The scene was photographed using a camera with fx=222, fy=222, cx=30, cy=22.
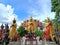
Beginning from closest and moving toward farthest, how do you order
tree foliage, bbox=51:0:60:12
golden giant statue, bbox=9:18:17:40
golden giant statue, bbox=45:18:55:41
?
1. golden giant statue, bbox=45:18:55:41
2. golden giant statue, bbox=9:18:17:40
3. tree foliage, bbox=51:0:60:12

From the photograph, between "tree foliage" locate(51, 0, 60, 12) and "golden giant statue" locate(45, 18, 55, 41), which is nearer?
"golden giant statue" locate(45, 18, 55, 41)

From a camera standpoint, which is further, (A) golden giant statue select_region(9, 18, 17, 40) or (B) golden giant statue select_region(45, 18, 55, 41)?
(A) golden giant statue select_region(9, 18, 17, 40)

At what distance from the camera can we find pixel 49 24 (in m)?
19.1

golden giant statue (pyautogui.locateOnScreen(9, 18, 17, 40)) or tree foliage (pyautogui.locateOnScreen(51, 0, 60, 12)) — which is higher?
tree foliage (pyautogui.locateOnScreen(51, 0, 60, 12))

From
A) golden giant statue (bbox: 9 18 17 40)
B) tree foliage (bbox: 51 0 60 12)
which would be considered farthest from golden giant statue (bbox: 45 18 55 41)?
tree foliage (bbox: 51 0 60 12)

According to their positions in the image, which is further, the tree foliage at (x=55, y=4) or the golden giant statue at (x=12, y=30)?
the tree foliage at (x=55, y=4)

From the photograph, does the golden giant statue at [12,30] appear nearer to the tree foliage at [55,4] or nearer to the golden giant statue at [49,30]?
the golden giant statue at [49,30]

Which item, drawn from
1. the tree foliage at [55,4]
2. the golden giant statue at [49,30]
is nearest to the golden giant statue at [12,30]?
the golden giant statue at [49,30]

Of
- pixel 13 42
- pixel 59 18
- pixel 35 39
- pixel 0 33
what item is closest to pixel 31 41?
pixel 35 39

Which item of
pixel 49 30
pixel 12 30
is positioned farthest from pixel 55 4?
pixel 12 30

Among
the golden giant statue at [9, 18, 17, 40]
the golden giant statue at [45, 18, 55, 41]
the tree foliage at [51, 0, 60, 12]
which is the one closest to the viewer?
the golden giant statue at [45, 18, 55, 41]

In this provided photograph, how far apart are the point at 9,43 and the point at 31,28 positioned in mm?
2263

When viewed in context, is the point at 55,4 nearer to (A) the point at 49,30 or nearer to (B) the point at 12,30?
(A) the point at 49,30

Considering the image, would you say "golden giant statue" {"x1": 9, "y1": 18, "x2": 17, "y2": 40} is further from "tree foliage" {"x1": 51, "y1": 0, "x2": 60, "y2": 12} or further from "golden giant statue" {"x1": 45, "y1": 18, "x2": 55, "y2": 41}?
"tree foliage" {"x1": 51, "y1": 0, "x2": 60, "y2": 12}
